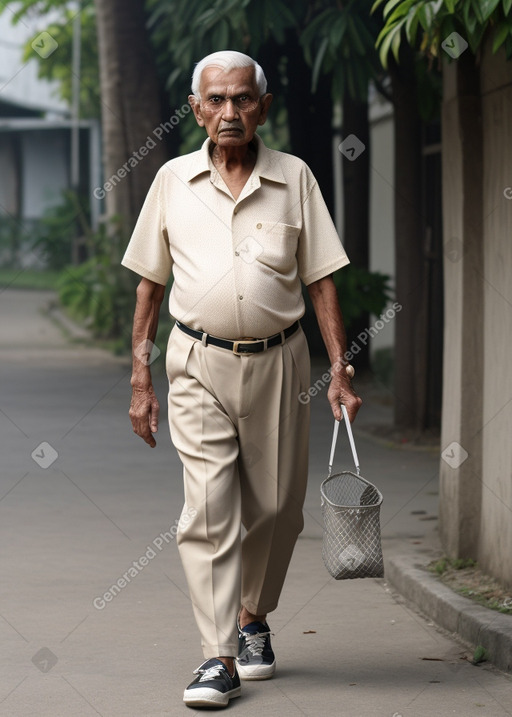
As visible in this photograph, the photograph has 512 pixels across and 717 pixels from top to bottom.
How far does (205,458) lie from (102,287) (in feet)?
42.6

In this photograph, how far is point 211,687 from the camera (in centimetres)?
429

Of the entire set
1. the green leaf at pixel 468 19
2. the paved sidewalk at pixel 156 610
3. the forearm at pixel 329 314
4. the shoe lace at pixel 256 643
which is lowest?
the paved sidewalk at pixel 156 610

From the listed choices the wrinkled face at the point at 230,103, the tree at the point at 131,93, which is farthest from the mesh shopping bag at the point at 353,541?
the tree at the point at 131,93

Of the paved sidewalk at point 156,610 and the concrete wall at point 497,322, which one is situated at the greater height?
the concrete wall at point 497,322

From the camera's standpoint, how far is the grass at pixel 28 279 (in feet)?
113

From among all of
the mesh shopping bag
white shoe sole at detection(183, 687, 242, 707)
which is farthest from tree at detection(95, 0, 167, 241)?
white shoe sole at detection(183, 687, 242, 707)

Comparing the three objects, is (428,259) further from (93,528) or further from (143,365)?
(143,365)

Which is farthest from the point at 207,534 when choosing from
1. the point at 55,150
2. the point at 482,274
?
the point at 55,150

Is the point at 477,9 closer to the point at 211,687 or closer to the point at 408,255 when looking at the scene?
the point at 211,687

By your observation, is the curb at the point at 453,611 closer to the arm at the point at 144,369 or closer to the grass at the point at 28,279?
the arm at the point at 144,369

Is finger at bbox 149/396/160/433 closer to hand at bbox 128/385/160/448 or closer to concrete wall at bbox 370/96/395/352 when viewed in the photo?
hand at bbox 128/385/160/448

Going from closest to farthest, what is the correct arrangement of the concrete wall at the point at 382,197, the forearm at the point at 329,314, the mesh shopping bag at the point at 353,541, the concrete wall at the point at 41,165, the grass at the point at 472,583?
the mesh shopping bag at the point at 353,541 < the forearm at the point at 329,314 < the grass at the point at 472,583 < the concrete wall at the point at 382,197 < the concrete wall at the point at 41,165

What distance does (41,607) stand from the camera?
5652 mm

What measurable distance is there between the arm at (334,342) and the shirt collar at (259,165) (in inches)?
15.9
